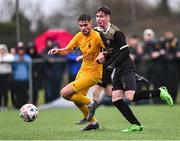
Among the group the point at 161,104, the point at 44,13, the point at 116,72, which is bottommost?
the point at 161,104

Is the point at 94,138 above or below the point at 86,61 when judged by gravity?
below

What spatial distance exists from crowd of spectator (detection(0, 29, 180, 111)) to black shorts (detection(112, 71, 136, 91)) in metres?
8.86

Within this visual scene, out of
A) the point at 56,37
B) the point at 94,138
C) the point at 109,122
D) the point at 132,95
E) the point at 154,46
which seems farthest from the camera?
the point at 56,37

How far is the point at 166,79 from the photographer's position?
21.3m

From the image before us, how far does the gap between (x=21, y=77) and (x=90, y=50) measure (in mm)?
8863

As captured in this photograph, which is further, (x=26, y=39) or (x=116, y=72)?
(x=26, y=39)

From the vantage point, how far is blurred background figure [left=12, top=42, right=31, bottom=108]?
806 inches

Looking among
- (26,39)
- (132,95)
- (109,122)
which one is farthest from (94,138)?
(26,39)

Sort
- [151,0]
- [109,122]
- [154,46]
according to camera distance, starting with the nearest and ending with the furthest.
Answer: [109,122]
[154,46]
[151,0]

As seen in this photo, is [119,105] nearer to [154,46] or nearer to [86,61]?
[86,61]

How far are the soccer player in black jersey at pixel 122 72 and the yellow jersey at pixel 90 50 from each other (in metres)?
0.36

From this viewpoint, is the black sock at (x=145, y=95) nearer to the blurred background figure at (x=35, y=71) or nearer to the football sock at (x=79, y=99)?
the football sock at (x=79, y=99)

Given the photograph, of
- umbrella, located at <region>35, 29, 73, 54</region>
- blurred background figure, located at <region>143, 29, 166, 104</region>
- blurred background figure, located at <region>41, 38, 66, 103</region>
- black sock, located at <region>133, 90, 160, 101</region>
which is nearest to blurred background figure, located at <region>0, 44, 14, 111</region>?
blurred background figure, located at <region>41, 38, 66, 103</region>

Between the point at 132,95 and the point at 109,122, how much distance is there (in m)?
2.89
